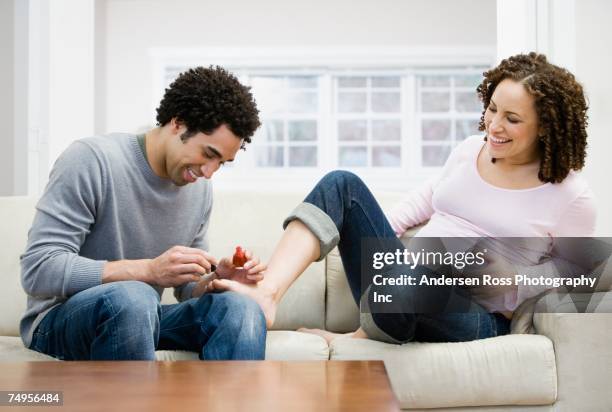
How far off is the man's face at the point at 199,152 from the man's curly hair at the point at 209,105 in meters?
0.02

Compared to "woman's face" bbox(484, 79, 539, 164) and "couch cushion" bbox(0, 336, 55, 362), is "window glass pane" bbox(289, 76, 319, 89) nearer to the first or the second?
"woman's face" bbox(484, 79, 539, 164)

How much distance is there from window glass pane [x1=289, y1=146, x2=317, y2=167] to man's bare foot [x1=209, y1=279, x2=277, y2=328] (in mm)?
Result: 6319

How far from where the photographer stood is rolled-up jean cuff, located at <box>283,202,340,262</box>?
5.89 feet

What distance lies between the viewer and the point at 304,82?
26.2 feet

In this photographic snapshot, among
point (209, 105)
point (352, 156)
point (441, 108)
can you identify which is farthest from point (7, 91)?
point (441, 108)

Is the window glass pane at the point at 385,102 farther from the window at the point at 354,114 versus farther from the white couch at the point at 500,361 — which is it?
the white couch at the point at 500,361

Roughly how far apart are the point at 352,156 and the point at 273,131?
959 millimetres

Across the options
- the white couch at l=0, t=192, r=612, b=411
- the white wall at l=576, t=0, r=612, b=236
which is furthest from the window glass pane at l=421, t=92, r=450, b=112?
the white couch at l=0, t=192, r=612, b=411

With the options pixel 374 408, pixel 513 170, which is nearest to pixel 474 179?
pixel 513 170

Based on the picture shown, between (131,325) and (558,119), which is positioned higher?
(558,119)

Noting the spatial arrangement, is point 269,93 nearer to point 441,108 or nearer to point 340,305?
point 441,108

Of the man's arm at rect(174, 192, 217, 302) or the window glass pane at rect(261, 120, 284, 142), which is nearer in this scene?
the man's arm at rect(174, 192, 217, 302)

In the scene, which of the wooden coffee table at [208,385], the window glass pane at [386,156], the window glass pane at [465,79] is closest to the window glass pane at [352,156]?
the window glass pane at [386,156]

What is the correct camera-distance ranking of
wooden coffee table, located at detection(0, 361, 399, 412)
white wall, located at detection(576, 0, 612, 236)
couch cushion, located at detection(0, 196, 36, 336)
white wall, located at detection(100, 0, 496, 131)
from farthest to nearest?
white wall, located at detection(100, 0, 496, 131), white wall, located at detection(576, 0, 612, 236), couch cushion, located at detection(0, 196, 36, 336), wooden coffee table, located at detection(0, 361, 399, 412)
